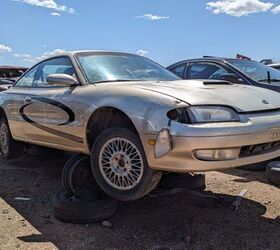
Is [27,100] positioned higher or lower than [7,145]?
higher

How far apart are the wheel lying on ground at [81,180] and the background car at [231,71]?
311 cm

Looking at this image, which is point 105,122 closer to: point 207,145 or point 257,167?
point 207,145

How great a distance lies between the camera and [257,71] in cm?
747

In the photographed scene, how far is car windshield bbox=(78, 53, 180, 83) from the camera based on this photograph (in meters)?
4.92

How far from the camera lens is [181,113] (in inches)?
147

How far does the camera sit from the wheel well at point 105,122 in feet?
13.8

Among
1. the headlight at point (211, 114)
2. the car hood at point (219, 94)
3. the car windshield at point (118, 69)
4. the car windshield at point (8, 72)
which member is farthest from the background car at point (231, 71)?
the car windshield at point (8, 72)

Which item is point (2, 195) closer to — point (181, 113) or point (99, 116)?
point (99, 116)

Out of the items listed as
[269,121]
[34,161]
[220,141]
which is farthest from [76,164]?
[34,161]

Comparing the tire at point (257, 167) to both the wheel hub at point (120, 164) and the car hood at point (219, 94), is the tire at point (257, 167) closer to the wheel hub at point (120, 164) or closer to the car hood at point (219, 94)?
the car hood at point (219, 94)

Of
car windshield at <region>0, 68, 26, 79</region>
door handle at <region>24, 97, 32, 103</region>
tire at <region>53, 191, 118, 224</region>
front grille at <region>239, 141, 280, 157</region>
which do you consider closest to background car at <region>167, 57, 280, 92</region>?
front grille at <region>239, 141, 280, 157</region>

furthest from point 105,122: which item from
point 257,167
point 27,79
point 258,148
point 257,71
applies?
point 257,71

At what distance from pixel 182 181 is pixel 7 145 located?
298 centimetres

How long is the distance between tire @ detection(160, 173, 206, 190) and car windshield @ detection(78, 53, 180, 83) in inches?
44.2
